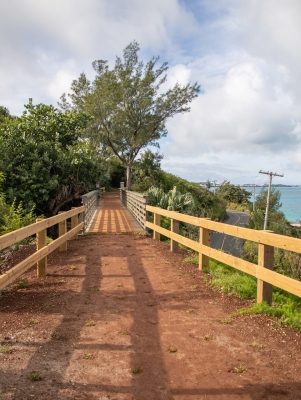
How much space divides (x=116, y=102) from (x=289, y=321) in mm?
31323

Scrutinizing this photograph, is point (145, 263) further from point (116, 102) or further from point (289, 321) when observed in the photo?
point (116, 102)

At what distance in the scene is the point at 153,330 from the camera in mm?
4438

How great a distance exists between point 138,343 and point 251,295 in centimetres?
235

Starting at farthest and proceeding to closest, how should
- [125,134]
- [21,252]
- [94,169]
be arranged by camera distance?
[125,134]
[94,169]
[21,252]

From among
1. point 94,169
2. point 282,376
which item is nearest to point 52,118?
point 94,169

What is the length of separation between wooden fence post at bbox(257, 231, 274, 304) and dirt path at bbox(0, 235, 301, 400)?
16.5 inches

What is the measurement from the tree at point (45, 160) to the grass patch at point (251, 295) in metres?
11.5

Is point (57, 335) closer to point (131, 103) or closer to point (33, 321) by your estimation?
point (33, 321)

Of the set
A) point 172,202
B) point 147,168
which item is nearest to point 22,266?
point 172,202

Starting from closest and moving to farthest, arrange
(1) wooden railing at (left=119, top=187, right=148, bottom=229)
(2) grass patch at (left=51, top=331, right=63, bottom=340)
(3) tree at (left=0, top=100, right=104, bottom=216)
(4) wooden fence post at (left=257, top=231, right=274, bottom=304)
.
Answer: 1. (2) grass patch at (left=51, top=331, right=63, bottom=340)
2. (4) wooden fence post at (left=257, top=231, right=274, bottom=304)
3. (1) wooden railing at (left=119, top=187, right=148, bottom=229)
4. (3) tree at (left=0, top=100, right=104, bottom=216)

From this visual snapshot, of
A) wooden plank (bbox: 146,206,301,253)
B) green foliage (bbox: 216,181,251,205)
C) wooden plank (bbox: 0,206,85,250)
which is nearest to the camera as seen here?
A: wooden plank (bbox: 146,206,301,253)

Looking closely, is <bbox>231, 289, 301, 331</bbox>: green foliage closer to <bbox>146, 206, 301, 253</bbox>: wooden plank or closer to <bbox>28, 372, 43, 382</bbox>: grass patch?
<bbox>146, 206, 301, 253</bbox>: wooden plank

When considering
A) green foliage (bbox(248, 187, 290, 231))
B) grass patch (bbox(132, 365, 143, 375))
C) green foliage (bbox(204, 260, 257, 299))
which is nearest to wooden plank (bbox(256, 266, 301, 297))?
green foliage (bbox(204, 260, 257, 299))

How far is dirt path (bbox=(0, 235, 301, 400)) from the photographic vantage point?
10.4 ft
